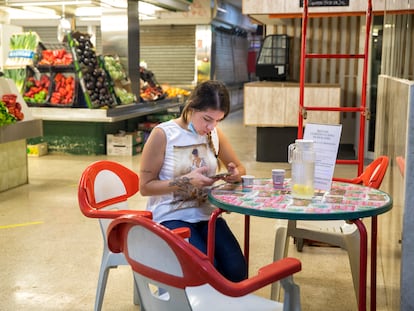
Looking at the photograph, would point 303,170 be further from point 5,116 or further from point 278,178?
point 5,116

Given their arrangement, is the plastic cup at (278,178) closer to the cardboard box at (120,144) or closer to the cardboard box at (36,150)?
the cardboard box at (120,144)

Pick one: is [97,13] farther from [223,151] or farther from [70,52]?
[223,151]

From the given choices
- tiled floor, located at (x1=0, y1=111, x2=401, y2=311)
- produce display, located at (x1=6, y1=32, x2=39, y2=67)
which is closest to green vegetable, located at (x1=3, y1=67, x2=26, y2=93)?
produce display, located at (x1=6, y1=32, x2=39, y2=67)

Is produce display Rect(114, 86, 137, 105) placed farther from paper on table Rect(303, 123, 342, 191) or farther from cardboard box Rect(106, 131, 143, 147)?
paper on table Rect(303, 123, 342, 191)

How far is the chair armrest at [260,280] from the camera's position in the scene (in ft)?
5.54

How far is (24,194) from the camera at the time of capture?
634 cm

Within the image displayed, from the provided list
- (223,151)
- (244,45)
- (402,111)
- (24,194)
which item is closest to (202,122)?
(223,151)

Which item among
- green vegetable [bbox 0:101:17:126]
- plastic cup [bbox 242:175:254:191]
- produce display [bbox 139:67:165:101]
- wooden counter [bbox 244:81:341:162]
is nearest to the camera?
plastic cup [bbox 242:175:254:191]

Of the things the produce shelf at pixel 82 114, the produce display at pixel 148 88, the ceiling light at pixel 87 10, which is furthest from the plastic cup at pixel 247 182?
the ceiling light at pixel 87 10

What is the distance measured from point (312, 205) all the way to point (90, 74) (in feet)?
21.8

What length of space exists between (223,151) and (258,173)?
4.40 metres

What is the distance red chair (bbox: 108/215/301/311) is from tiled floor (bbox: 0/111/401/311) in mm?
1159

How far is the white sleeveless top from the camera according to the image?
2.92 meters

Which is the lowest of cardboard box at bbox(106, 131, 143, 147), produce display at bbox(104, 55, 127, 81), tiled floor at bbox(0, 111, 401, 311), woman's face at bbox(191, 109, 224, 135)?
tiled floor at bbox(0, 111, 401, 311)
